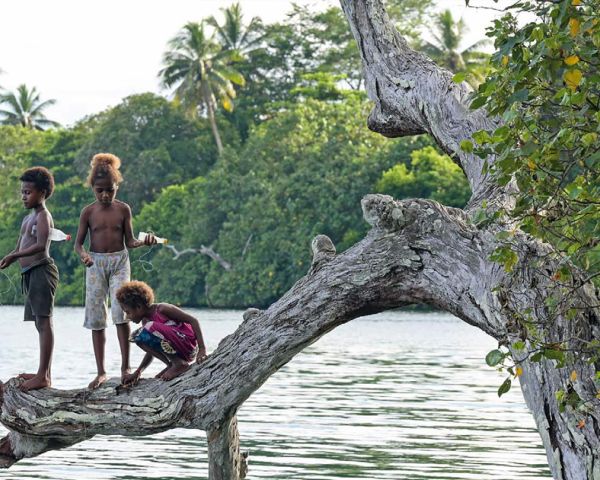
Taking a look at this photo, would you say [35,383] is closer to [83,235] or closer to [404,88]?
[83,235]

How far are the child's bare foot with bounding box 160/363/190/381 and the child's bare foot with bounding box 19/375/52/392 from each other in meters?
0.85

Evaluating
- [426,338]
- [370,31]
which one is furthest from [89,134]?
[370,31]

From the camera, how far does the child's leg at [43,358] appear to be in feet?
30.2

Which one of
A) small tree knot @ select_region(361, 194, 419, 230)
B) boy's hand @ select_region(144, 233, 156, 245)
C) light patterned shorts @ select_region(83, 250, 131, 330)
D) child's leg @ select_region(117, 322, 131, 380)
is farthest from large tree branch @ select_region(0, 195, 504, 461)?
boy's hand @ select_region(144, 233, 156, 245)

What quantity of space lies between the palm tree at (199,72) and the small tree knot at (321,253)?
188 feet

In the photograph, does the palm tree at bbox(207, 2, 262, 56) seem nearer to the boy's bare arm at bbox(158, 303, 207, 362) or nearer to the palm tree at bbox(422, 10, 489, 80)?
the palm tree at bbox(422, 10, 489, 80)

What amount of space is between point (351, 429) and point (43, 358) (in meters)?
8.99

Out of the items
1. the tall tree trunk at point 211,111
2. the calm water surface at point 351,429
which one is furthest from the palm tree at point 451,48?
the calm water surface at point 351,429

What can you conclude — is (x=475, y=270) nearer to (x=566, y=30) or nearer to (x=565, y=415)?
(x=565, y=415)

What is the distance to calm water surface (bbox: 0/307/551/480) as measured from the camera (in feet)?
46.3

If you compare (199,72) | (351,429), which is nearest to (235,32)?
(199,72)

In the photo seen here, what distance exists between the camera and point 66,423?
9016mm

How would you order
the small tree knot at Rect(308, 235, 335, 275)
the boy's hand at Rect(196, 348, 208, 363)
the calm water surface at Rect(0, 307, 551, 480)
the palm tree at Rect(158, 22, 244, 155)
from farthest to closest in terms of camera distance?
→ the palm tree at Rect(158, 22, 244, 155) → the calm water surface at Rect(0, 307, 551, 480) → the boy's hand at Rect(196, 348, 208, 363) → the small tree knot at Rect(308, 235, 335, 275)

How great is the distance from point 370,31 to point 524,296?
8.21ft
